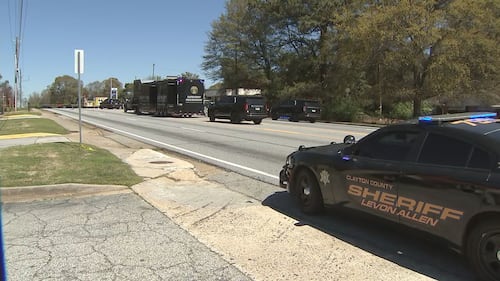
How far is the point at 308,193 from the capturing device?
22.5ft

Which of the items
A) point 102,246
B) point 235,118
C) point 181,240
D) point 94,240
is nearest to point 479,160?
point 181,240

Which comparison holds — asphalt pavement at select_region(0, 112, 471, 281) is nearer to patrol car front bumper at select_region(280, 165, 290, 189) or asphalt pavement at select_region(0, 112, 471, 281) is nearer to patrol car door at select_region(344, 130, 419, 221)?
patrol car front bumper at select_region(280, 165, 290, 189)

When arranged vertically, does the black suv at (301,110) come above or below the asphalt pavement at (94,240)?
above

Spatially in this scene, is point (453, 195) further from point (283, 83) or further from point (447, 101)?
point (283, 83)

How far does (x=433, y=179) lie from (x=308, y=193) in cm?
224

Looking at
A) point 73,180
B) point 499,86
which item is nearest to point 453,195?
point 73,180

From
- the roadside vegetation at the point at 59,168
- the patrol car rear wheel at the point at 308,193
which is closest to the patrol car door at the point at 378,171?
the patrol car rear wheel at the point at 308,193

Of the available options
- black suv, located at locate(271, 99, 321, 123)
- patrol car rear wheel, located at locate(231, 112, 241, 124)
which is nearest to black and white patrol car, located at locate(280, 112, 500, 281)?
patrol car rear wheel, located at locate(231, 112, 241, 124)

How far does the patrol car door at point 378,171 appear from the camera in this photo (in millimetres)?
5379

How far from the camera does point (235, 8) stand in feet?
188

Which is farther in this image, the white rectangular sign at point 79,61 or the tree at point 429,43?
the tree at point 429,43

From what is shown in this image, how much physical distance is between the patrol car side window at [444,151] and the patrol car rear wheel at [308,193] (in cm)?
185

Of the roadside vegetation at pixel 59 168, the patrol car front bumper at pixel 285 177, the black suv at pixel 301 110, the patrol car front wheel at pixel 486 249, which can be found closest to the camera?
the patrol car front wheel at pixel 486 249

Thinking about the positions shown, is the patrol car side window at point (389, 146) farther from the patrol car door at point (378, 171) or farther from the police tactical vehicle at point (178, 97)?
the police tactical vehicle at point (178, 97)
